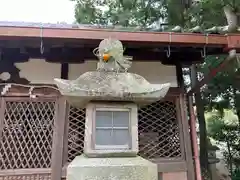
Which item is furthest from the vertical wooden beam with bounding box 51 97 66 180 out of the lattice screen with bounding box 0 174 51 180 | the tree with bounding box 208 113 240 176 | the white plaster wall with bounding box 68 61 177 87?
the tree with bounding box 208 113 240 176

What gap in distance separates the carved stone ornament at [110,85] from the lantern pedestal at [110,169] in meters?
0.61

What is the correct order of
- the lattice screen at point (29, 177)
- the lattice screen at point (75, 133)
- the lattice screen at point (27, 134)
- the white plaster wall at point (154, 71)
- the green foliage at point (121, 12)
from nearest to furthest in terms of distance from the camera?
1. the lattice screen at point (29, 177)
2. the lattice screen at point (27, 134)
3. the lattice screen at point (75, 133)
4. the white plaster wall at point (154, 71)
5. the green foliage at point (121, 12)

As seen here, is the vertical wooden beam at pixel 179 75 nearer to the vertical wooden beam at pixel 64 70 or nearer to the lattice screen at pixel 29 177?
the vertical wooden beam at pixel 64 70

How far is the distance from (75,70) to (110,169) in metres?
2.50

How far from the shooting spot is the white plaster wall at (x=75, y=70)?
14.6ft

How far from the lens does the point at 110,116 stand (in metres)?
2.68

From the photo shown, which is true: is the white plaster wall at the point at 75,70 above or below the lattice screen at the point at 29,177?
above

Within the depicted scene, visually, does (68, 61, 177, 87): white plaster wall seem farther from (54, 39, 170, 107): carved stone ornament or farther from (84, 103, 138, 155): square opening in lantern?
(84, 103, 138, 155): square opening in lantern

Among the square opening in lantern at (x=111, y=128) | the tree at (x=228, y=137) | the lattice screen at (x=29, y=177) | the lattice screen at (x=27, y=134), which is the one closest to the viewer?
the square opening in lantern at (x=111, y=128)

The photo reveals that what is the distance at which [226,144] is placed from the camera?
34.3 feet

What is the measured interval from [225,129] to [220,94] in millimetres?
2764

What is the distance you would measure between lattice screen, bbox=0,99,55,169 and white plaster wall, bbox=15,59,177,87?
462mm

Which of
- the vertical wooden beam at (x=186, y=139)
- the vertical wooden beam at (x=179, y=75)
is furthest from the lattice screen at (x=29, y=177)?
the vertical wooden beam at (x=179, y=75)

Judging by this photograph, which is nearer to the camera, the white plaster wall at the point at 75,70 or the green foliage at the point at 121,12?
the white plaster wall at the point at 75,70
